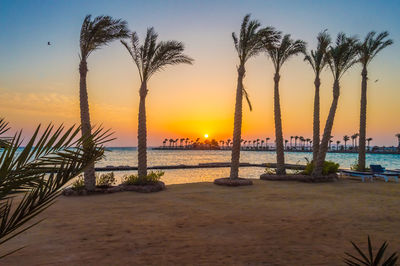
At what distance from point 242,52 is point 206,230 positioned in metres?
12.5

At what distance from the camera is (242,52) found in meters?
16.9

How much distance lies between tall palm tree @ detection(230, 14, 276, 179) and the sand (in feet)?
17.4

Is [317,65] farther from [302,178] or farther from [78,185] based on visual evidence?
[78,185]

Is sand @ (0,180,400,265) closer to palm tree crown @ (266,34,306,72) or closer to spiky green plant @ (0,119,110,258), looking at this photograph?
spiky green plant @ (0,119,110,258)

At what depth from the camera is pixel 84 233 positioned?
265 inches

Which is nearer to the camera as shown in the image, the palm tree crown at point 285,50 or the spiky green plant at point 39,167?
the spiky green plant at point 39,167

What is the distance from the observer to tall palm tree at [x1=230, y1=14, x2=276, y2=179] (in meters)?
16.4

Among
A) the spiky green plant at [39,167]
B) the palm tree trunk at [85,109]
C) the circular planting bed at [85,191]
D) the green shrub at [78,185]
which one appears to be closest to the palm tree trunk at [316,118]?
the circular planting bed at [85,191]

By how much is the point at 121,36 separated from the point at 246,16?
728 cm

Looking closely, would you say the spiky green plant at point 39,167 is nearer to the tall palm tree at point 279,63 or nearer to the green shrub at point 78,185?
the green shrub at point 78,185

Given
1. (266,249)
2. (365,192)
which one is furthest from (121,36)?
(365,192)

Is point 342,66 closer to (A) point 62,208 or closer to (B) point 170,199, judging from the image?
(B) point 170,199

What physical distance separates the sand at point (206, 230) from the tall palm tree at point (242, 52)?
17.4 ft

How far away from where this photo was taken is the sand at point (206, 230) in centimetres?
529
